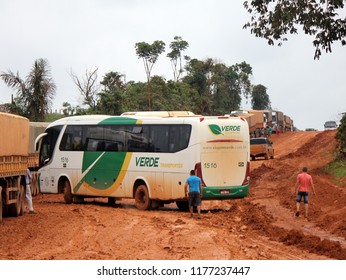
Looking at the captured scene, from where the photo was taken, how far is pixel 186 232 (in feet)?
63.5

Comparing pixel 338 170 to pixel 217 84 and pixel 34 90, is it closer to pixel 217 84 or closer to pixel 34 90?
pixel 34 90

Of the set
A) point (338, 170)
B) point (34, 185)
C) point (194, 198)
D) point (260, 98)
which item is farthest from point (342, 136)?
point (260, 98)

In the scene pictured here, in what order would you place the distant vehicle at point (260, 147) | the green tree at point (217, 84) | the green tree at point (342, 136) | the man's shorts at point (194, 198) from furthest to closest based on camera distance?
the green tree at point (217, 84), the distant vehicle at point (260, 147), the green tree at point (342, 136), the man's shorts at point (194, 198)

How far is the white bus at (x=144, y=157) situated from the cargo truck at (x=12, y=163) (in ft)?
13.0

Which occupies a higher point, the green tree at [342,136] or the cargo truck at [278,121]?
the cargo truck at [278,121]

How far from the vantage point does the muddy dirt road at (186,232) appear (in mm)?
15602

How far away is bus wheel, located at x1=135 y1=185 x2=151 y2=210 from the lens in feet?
88.7

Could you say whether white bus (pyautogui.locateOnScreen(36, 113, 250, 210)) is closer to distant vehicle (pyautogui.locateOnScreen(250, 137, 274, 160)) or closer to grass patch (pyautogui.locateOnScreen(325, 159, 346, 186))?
grass patch (pyautogui.locateOnScreen(325, 159, 346, 186))

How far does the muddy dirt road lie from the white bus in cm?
102

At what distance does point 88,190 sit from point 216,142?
21.4 ft

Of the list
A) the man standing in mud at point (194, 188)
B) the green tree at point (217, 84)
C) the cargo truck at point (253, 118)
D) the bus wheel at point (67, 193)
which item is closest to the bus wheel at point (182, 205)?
the man standing in mud at point (194, 188)

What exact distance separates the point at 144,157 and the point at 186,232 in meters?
8.07

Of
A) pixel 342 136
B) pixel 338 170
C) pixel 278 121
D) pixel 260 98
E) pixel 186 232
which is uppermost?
pixel 260 98

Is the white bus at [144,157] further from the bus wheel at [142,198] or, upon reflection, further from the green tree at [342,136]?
the green tree at [342,136]
